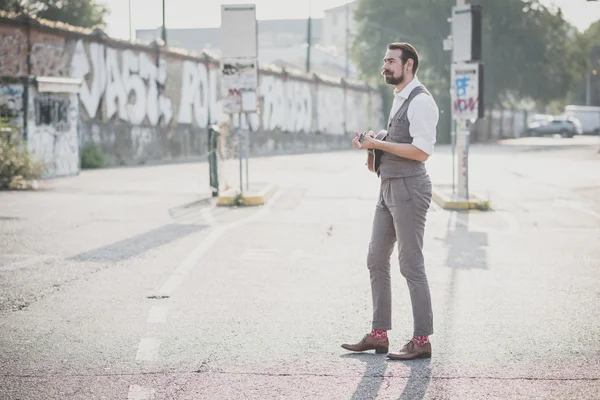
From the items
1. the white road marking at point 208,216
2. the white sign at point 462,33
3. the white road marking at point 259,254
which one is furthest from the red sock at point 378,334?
the white sign at point 462,33

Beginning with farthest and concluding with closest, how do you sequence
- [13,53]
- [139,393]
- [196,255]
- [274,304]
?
[13,53]
[196,255]
[274,304]
[139,393]

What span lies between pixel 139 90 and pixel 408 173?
2690 centimetres

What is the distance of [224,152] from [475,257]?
8.89m

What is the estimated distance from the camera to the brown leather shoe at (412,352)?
215 inches

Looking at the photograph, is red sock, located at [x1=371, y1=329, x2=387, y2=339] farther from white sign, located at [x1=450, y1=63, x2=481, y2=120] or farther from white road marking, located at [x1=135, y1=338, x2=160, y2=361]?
white sign, located at [x1=450, y1=63, x2=481, y2=120]

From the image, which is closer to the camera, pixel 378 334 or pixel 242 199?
pixel 378 334

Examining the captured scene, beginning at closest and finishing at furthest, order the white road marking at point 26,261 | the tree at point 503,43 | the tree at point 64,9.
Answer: the white road marking at point 26,261
the tree at point 64,9
the tree at point 503,43

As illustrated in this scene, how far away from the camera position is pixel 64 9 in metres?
53.8

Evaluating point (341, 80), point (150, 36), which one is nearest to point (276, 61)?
point (150, 36)

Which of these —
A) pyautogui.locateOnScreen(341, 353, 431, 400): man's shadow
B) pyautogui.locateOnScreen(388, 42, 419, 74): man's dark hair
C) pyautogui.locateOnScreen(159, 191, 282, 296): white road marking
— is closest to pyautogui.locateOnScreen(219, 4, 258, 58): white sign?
pyautogui.locateOnScreen(159, 191, 282, 296): white road marking

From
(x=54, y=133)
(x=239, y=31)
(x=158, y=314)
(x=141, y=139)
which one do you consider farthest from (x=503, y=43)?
(x=158, y=314)

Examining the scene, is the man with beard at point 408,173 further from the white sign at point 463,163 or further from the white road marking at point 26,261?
the white sign at point 463,163

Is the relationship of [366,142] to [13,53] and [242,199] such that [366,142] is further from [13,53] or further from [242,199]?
[13,53]

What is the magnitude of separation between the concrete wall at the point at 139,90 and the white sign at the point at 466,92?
607cm
